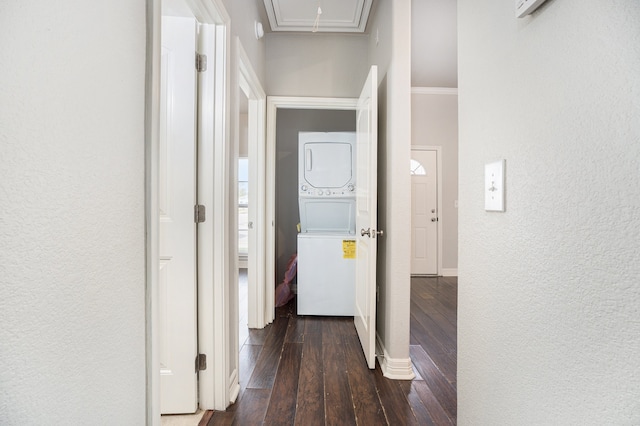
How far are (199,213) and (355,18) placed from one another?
7.22ft

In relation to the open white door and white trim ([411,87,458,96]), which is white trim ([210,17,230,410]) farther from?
white trim ([411,87,458,96])

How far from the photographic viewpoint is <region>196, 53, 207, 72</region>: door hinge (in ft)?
5.20

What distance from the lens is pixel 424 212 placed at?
16.2 ft

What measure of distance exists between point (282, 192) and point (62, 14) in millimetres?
3494

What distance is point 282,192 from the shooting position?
4082 mm

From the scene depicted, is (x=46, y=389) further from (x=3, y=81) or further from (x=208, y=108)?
(x=208, y=108)

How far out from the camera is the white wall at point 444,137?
484 cm

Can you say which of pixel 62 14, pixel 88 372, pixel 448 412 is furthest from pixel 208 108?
pixel 448 412

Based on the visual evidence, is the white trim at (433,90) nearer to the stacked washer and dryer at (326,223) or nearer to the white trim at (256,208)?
the stacked washer and dryer at (326,223)

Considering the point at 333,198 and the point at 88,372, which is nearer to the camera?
the point at 88,372

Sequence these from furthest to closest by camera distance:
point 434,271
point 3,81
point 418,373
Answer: point 434,271 → point 418,373 → point 3,81

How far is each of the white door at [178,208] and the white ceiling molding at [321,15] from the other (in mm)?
1299

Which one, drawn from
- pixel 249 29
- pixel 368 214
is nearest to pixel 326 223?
pixel 368 214

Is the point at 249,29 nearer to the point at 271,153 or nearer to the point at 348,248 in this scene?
the point at 271,153
